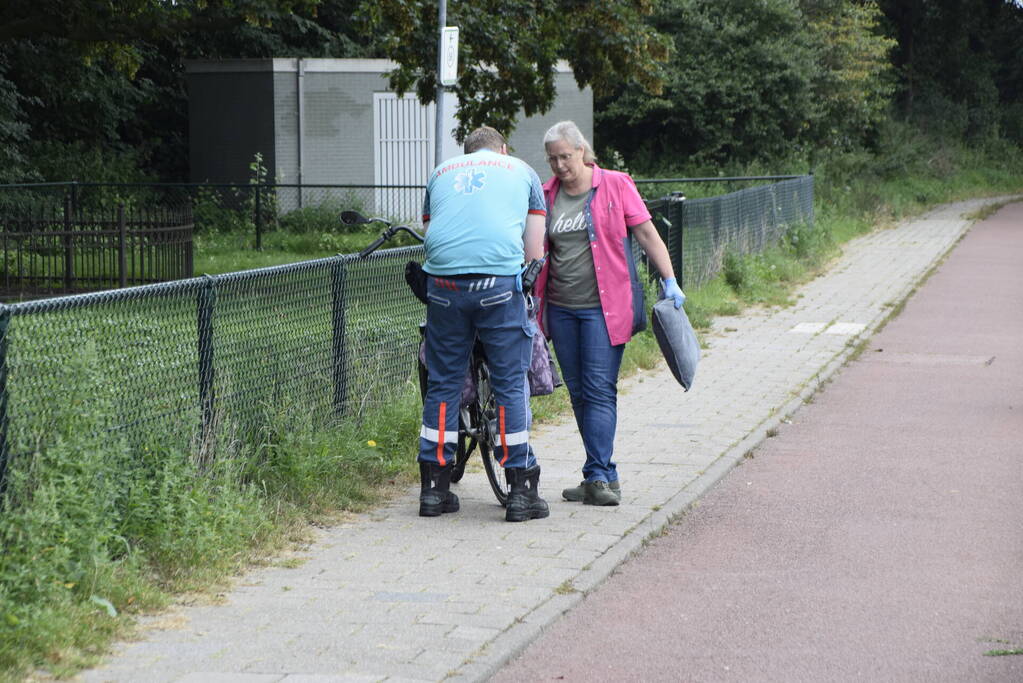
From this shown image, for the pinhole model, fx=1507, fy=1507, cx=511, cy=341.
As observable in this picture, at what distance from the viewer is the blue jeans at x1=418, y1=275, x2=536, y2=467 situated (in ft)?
21.5

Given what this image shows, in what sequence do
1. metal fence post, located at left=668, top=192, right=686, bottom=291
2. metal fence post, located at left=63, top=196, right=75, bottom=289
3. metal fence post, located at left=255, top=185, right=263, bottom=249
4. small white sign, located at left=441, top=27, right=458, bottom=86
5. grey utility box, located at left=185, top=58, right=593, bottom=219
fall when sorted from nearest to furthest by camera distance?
1. small white sign, located at left=441, top=27, right=458, bottom=86
2. metal fence post, located at left=668, top=192, right=686, bottom=291
3. metal fence post, located at left=63, top=196, right=75, bottom=289
4. metal fence post, located at left=255, top=185, right=263, bottom=249
5. grey utility box, located at left=185, top=58, right=593, bottom=219

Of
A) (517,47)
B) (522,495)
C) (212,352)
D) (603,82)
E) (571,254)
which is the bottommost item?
(522,495)

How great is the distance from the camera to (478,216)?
21.4 feet

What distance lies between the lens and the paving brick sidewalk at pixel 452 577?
4.77m

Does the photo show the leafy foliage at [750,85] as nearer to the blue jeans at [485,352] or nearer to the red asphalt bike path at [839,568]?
the red asphalt bike path at [839,568]

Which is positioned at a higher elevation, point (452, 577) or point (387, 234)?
point (387, 234)

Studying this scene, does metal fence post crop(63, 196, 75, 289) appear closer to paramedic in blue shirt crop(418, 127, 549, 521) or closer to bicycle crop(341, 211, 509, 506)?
bicycle crop(341, 211, 509, 506)

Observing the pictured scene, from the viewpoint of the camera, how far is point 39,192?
25.1 metres

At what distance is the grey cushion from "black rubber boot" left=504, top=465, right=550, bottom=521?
2.91 ft

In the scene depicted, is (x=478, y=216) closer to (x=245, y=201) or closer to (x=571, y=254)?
(x=571, y=254)

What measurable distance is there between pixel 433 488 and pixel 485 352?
0.66 metres

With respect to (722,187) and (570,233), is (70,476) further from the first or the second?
(722,187)

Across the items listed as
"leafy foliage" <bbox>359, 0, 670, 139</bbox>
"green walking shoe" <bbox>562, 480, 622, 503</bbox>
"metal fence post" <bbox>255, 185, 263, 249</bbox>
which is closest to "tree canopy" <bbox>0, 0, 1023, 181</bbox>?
"leafy foliage" <bbox>359, 0, 670, 139</bbox>

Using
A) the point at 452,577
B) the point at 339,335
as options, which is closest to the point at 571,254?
the point at 339,335
